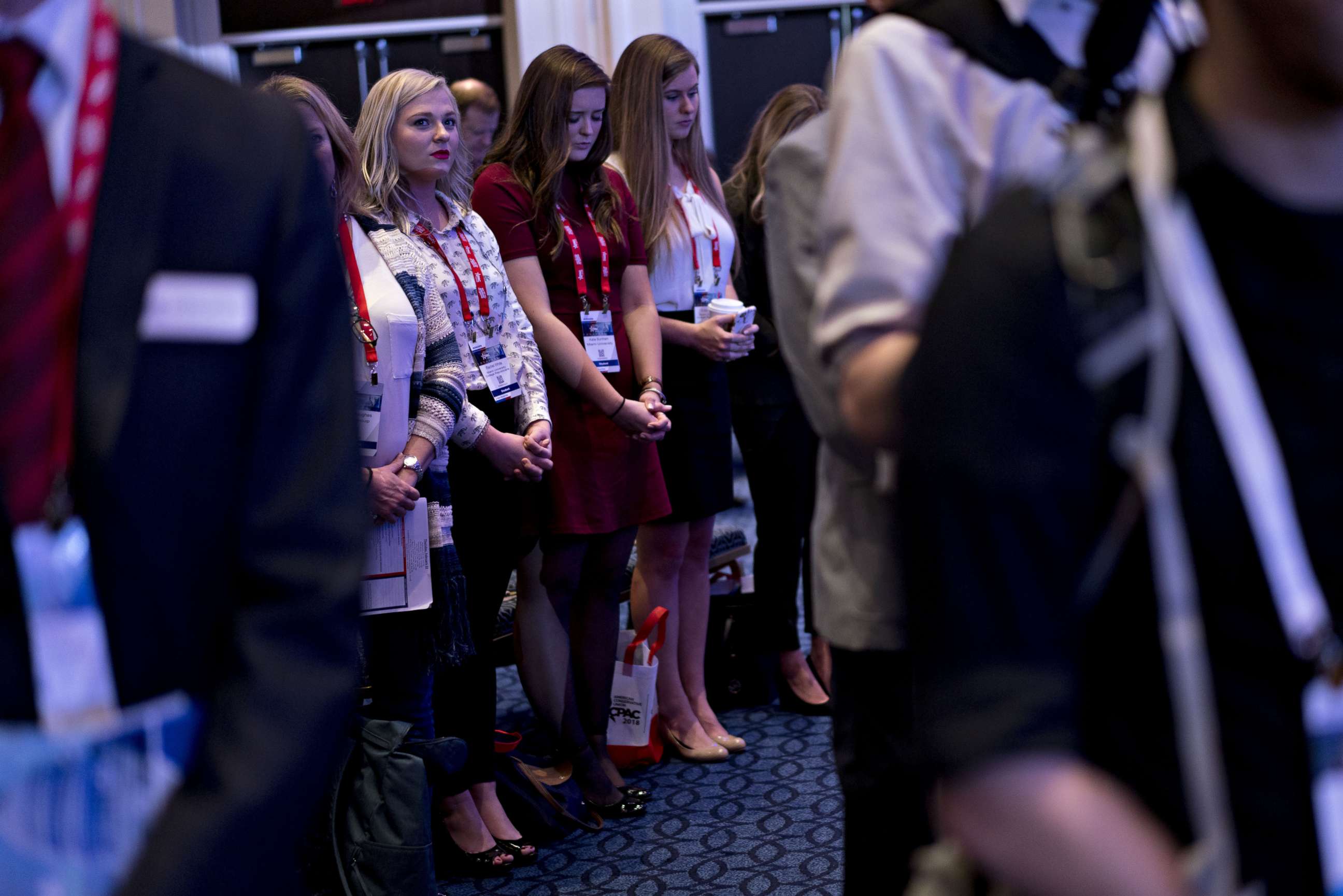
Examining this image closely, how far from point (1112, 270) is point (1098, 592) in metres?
0.18

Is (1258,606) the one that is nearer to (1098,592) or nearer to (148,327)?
(1098,592)

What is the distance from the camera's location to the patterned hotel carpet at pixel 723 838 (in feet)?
8.89

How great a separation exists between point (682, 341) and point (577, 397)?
1.44ft

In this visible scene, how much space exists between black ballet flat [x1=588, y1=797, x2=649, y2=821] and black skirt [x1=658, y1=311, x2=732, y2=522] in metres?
0.77

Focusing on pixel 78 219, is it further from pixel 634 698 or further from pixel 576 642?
pixel 634 698

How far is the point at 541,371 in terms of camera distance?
118 inches

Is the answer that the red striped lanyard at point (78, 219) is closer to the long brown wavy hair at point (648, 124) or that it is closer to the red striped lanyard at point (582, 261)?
the red striped lanyard at point (582, 261)

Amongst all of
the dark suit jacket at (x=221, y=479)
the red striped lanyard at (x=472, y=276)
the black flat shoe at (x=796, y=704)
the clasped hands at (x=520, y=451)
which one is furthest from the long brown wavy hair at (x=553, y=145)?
A: the dark suit jacket at (x=221, y=479)

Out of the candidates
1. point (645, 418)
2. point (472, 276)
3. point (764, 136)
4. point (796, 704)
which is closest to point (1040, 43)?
point (472, 276)

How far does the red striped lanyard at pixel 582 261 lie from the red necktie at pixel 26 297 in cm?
232

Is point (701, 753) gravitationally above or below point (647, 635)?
below

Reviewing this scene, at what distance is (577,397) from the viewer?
124 inches

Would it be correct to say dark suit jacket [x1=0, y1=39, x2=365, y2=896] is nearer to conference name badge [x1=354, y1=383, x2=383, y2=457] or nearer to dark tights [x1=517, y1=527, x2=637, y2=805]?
conference name badge [x1=354, y1=383, x2=383, y2=457]

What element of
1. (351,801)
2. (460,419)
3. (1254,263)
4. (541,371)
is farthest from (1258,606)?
(541,371)
